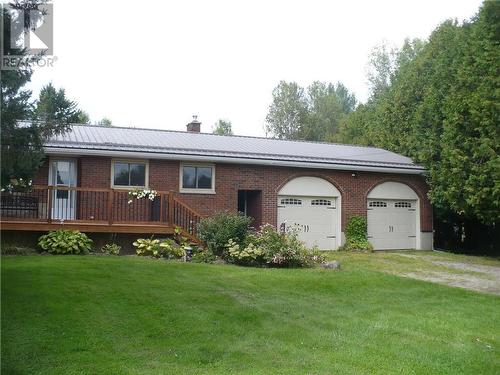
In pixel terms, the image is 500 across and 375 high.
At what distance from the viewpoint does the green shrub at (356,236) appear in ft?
63.4

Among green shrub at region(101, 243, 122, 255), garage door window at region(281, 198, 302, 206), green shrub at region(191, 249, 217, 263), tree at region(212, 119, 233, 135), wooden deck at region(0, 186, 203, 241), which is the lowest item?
green shrub at region(191, 249, 217, 263)

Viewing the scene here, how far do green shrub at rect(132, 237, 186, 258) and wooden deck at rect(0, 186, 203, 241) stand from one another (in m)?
0.53

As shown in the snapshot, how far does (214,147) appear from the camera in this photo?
18750 millimetres

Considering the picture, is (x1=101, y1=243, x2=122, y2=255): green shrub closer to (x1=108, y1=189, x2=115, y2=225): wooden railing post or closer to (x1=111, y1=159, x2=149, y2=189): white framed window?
(x1=108, y1=189, x2=115, y2=225): wooden railing post

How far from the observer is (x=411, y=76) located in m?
27.4

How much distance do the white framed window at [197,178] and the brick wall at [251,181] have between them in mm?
143

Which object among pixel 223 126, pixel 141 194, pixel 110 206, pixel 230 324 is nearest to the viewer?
pixel 230 324

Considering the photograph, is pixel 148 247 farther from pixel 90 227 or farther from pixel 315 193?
pixel 315 193

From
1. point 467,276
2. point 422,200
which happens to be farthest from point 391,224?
point 467,276

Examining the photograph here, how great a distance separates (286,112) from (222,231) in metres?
39.8

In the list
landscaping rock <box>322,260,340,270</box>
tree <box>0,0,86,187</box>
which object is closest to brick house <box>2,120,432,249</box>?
landscaping rock <box>322,260,340,270</box>

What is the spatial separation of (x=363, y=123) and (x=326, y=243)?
2197 centimetres

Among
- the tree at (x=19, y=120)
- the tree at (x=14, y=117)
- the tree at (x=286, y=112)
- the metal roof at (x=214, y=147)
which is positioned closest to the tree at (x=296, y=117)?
the tree at (x=286, y=112)

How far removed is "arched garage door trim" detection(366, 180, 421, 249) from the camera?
20.3 metres
